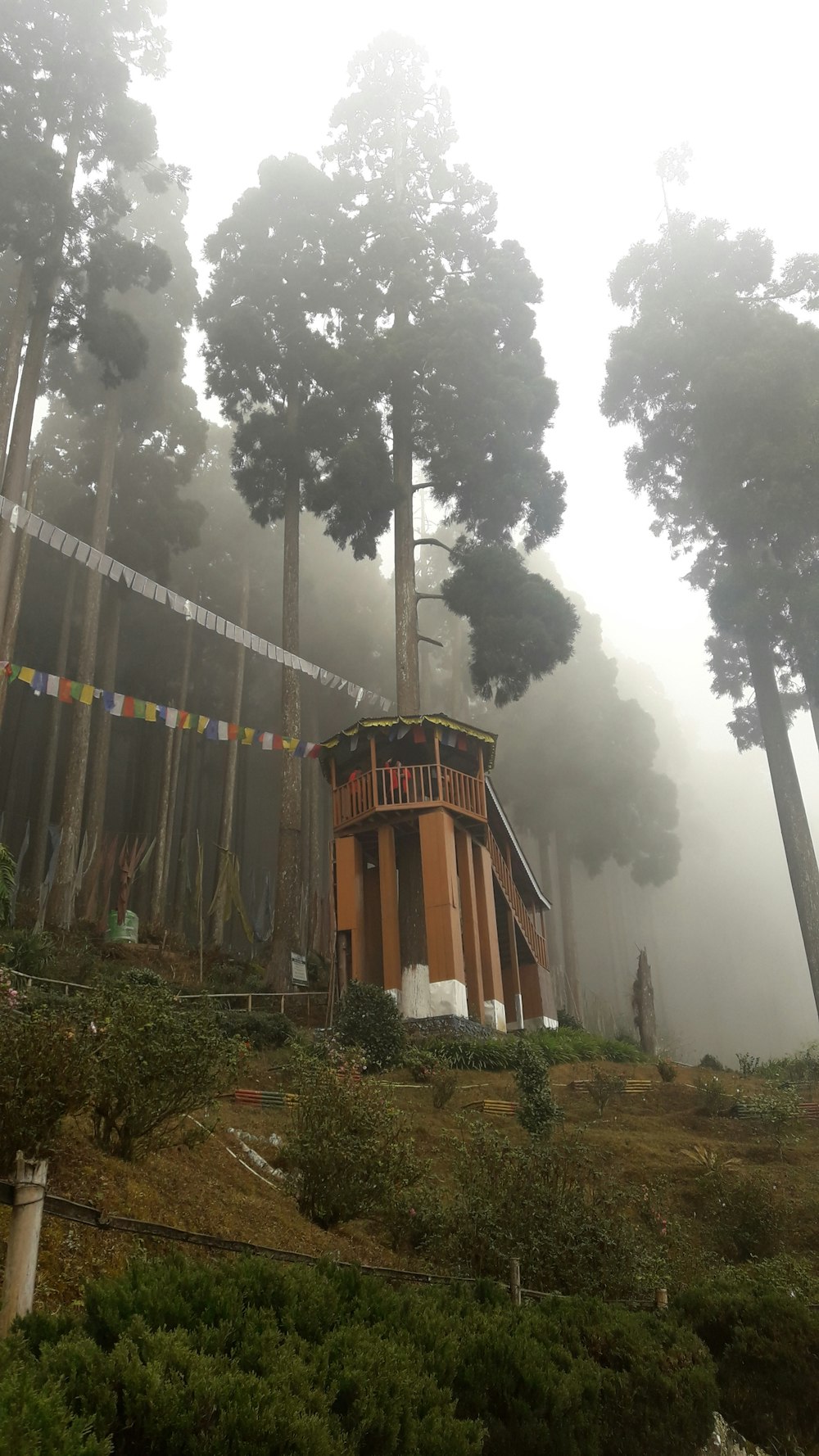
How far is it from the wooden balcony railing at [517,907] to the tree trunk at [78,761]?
10315 millimetres

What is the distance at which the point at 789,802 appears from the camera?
22094 millimetres

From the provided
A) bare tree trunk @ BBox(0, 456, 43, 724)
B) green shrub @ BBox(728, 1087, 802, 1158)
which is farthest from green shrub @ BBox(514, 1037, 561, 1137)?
bare tree trunk @ BBox(0, 456, 43, 724)

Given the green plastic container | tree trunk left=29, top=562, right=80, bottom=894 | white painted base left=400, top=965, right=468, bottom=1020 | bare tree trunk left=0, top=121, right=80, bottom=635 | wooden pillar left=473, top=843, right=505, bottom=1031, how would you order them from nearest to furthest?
white painted base left=400, top=965, right=468, bottom=1020 < bare tree trunk left=0, top=121, right=80, bottom=635 < wooden pillar left=473, top=843, right=505, bottom=1031 < the green plastic container < tree trunk left=29, top=562, right=80, bottom=894

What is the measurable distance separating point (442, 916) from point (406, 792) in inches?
110

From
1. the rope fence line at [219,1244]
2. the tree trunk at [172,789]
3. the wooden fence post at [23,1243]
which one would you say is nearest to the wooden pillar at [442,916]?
the tree trunk at [172,789]

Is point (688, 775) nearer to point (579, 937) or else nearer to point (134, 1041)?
point (579, 937)

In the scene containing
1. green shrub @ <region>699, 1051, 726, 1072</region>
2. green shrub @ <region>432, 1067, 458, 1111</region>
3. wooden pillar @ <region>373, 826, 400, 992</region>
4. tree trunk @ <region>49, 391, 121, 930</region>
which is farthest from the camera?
tree trunk @ <region>49, 391, 121, 930</region>

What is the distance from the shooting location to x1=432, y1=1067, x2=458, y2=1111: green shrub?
13.7m

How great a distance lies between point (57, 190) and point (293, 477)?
8636 millimetres

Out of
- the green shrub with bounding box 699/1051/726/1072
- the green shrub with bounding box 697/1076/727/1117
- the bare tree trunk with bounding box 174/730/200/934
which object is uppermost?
the bare tree trunk with bounding box 174/730/200/934

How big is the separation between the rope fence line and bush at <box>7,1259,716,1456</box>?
0.27 metres

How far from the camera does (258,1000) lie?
69.6 ft

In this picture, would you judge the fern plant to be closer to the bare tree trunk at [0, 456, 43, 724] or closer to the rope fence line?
the rope fence line

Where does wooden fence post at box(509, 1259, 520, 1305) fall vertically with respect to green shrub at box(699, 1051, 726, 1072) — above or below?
below
